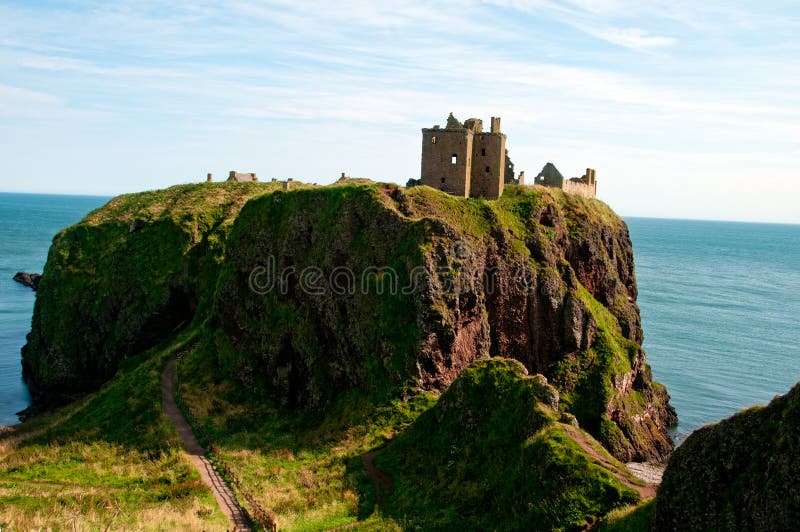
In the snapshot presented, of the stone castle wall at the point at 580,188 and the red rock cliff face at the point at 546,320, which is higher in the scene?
the stone castle wall at the point at 580,188

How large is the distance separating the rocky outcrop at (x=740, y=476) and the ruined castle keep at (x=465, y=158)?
34689 millimetres

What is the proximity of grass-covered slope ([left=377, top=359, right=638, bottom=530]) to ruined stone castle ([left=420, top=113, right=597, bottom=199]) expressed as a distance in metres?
20.5

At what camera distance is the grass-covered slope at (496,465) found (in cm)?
2762

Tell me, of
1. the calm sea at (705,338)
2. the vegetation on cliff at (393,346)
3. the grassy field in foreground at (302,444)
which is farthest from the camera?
the calm sea at (705,338)

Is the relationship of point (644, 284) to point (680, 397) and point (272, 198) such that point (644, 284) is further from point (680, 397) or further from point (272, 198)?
point (272, 198)

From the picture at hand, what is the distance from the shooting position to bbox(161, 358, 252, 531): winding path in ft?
112

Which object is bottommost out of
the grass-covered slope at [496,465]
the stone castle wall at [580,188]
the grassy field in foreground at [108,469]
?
the grassy field in foreground at [108,469]

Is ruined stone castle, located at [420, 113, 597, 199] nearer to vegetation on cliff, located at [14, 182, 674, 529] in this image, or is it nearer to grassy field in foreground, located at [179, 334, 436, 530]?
vegetation on cliff, located at [14, 182, 674, 529]

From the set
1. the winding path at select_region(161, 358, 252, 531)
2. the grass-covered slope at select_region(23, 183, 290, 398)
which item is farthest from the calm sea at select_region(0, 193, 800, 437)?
the winding path at select_region(161, 358, 252, 531)

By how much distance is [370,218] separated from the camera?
163ft

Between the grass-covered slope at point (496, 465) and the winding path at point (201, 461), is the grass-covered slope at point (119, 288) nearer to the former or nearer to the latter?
the winding path at point (201, 461)

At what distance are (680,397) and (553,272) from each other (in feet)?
84.0

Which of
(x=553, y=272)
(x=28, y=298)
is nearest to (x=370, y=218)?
(x=553, y=272)

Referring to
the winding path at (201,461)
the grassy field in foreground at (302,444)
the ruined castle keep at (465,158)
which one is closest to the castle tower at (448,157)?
the ruined castle keep at (465,158)
